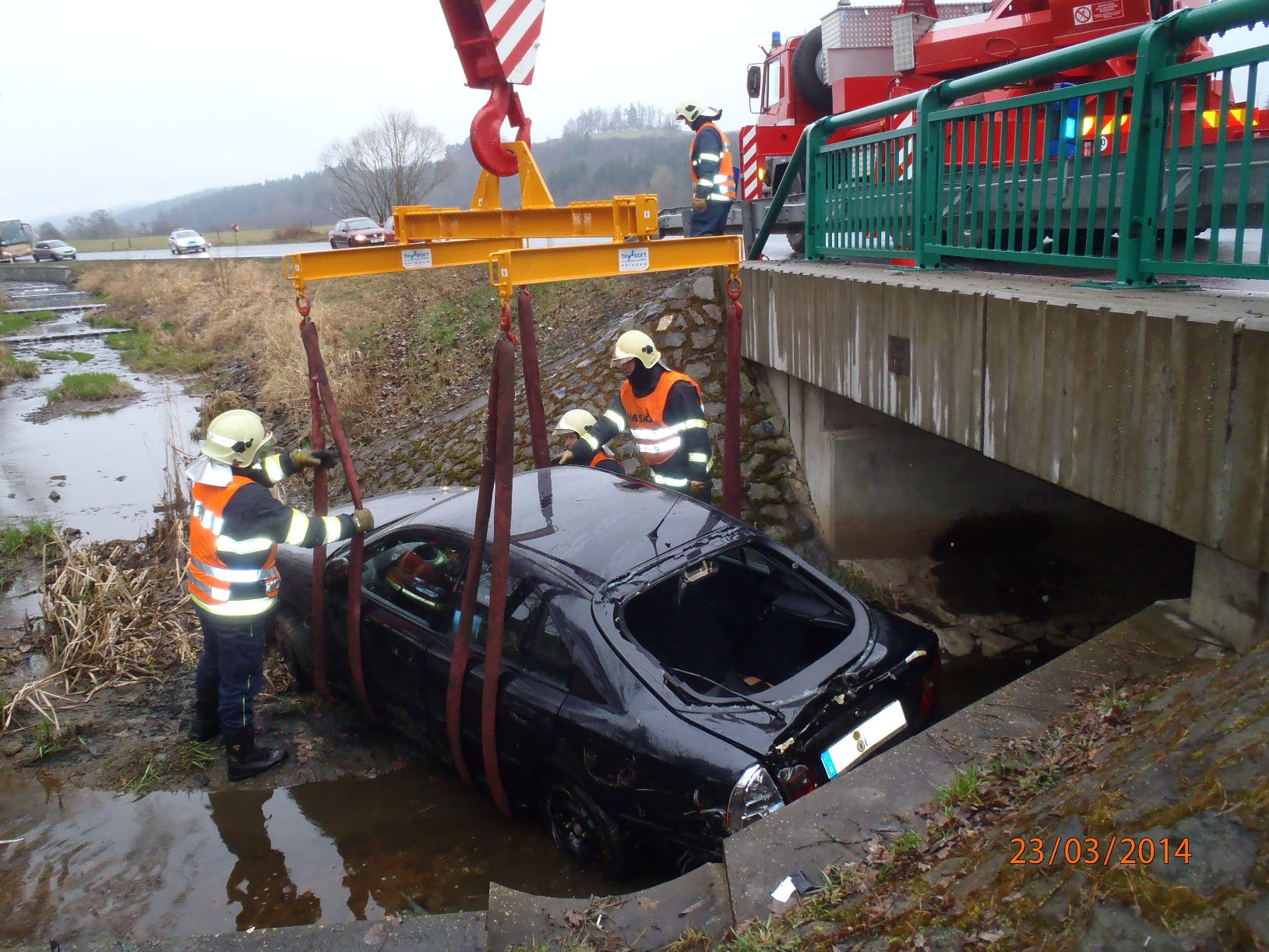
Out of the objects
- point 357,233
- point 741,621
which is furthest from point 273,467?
point 357,233

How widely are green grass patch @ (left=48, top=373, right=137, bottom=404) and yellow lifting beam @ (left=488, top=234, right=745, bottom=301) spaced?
14.0m

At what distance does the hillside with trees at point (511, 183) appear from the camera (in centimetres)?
3965

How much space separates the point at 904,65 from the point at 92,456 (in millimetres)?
10934

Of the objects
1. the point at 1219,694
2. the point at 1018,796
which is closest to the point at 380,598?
the point at 1018,796

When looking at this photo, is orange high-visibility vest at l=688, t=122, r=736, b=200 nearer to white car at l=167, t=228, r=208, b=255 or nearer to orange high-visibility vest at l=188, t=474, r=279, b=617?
orange high-visibility vest at l=188, t=474, r=279, b=617

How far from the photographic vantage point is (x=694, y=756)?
3.25 m

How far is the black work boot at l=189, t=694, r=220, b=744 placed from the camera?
4.99 metres

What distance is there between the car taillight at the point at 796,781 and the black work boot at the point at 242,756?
2956 mm

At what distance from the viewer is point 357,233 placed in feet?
85.3

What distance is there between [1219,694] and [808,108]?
32.2 ft

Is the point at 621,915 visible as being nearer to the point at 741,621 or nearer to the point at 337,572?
the point at 741,621

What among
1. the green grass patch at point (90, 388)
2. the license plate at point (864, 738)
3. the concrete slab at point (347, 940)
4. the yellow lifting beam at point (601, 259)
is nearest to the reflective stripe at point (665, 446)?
the yellow lifting beam at point (601, 259)

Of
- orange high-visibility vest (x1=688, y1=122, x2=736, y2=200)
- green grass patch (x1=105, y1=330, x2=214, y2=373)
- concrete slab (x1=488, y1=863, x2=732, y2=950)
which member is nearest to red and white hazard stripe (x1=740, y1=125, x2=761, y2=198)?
orange high-visibility vest (x1=688, y1=122, x2=736, y2=200)

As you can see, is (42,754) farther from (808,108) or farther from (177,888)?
(808,108)
